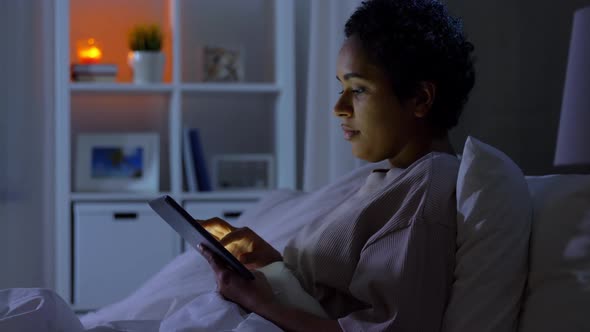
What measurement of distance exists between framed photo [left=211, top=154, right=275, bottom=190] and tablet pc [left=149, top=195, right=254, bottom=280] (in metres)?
2.32

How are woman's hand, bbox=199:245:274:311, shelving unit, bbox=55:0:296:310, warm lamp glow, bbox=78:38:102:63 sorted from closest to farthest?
woman's hand, bbox=199:245:274:311
shelving unit, bbox=55:0:296:310
warm lamp glow, bbox=78:38:102:63

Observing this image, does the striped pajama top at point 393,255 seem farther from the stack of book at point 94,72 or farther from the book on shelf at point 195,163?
the stack of book at point 94,72

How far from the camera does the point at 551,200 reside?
1097 mm

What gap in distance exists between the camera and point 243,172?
358 cm

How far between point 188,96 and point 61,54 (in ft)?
2.16

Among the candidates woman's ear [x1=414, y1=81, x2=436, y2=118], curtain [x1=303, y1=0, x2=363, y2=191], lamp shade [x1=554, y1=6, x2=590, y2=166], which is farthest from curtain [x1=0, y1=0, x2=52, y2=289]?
lamp shade [x1=554, y1=6, x2=590, y2=166]

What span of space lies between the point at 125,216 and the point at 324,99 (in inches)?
42.7

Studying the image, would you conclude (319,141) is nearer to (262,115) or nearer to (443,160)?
(262,115)

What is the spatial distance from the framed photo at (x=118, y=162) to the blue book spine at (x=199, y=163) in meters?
0.18

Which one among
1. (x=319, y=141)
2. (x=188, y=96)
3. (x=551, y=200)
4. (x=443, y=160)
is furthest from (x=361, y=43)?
(x=188, y=96)

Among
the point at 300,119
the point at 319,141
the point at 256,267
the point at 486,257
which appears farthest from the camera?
the point at 300,119

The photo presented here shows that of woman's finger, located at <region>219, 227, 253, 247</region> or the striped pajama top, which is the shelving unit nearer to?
woman's finger, located at <region>219, 227, 253, 247</region>

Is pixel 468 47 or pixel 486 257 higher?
pixel 468 47

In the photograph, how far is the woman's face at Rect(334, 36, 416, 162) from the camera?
1.25 metres
